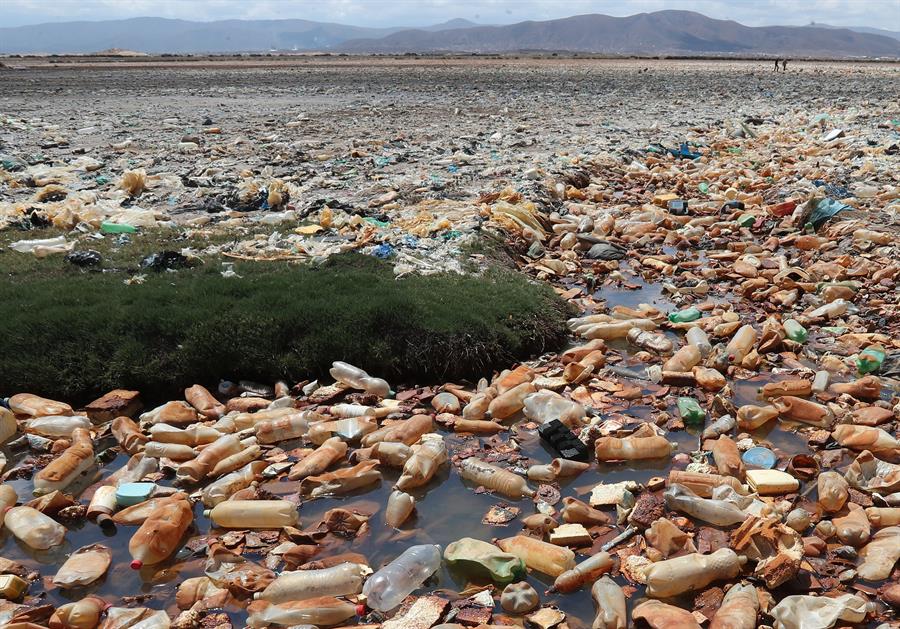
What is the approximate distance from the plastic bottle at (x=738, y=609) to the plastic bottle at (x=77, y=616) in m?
2.99

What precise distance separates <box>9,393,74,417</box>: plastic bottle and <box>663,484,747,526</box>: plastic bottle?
4.59 metres

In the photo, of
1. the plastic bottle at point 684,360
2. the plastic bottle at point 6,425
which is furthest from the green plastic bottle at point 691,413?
the plastic bottle at point 6,425

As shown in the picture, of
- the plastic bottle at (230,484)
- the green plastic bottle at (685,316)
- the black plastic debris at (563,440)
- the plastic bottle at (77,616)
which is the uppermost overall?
the green plastic bottle at (685,316)

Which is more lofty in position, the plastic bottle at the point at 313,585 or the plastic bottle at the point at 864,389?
the plastic bottle at the point at 864,389

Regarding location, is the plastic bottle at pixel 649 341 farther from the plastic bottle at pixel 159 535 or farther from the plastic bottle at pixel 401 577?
the plastic bottle at pixel 159 535

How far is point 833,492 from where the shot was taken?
399cm

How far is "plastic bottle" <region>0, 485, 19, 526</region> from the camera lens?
4.25m

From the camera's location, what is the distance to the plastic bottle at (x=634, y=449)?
471 centimetres

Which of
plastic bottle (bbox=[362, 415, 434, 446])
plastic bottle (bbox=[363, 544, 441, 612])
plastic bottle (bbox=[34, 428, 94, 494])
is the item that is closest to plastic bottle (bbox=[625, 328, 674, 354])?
plastic bottle (bbox=[362, 415, 434, 446])

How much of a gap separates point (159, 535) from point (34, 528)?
0.83m

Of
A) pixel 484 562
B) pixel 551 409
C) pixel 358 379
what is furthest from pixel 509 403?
pixel 484 562

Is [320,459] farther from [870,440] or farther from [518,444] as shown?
[870,440]

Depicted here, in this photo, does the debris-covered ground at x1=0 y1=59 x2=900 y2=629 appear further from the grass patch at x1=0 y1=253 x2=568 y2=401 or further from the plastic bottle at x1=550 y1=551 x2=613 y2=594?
the grass patch at x1=0 y1=253 x2=568 y2=401

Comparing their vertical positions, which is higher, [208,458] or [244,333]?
[244,333]
